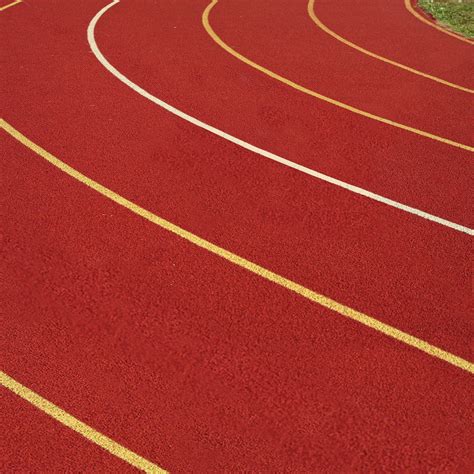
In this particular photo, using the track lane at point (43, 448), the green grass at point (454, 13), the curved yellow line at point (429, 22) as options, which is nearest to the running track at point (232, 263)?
the track lane at point (43, 448)

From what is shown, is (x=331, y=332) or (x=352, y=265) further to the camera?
(x=352, y=265)

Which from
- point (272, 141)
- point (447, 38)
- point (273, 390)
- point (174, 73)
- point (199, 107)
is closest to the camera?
point (273, 390)

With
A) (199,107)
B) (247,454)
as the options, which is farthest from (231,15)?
(247,454)

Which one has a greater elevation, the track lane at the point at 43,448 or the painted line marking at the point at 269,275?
the painted line marking at the point at 269,275

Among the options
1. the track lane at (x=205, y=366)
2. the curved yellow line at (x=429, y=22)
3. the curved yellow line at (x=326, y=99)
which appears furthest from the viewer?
the curved yellow line at (x=429, y=22)

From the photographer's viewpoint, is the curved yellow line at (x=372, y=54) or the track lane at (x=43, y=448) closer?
the track lane at (x=43, y=448)

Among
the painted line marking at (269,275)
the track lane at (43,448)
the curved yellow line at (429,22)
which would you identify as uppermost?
the curved yellow line at (429,22)

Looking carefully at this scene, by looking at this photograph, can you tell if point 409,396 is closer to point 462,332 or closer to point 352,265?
point 462,332

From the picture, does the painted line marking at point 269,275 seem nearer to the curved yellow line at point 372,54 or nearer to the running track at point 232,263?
the running track at point 232,263

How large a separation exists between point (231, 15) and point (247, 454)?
7753 millimetres

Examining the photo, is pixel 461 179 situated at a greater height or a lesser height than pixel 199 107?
greater

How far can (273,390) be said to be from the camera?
383 centimetres

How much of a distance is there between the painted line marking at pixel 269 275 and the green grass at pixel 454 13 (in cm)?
653

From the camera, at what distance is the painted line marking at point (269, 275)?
415 cm
